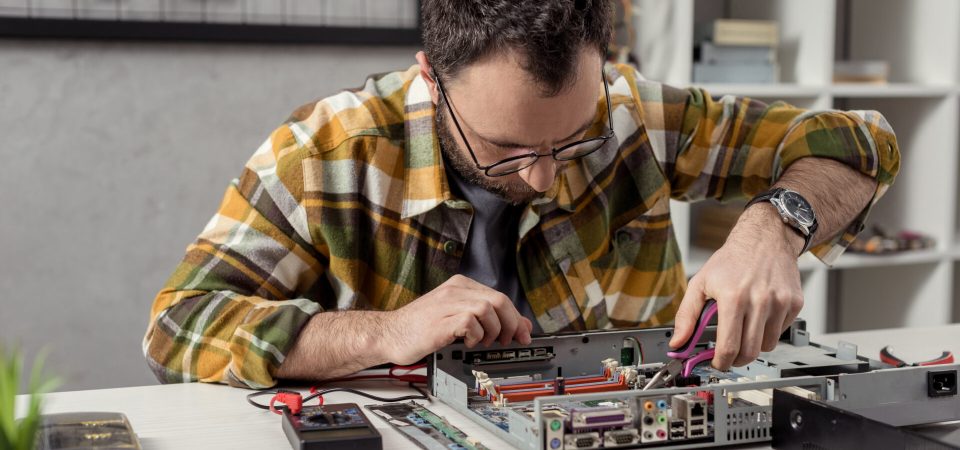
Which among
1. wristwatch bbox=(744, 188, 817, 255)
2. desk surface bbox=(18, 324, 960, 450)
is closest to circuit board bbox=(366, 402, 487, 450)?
desk surface bbox=(18, 324, 960, 450)

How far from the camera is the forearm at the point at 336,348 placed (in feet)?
4.06

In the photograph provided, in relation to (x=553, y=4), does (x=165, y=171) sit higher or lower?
lower

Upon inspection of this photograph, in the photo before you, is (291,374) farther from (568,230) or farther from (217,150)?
(217,150)

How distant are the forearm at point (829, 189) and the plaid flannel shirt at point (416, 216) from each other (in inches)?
0.8

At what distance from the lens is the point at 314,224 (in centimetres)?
143

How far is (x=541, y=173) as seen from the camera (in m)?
1.31

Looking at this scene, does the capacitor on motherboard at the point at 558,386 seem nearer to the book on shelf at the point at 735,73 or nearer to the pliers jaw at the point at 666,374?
the pliers jaw at the point at 666,374

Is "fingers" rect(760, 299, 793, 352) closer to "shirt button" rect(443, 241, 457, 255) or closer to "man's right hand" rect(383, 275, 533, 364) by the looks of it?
"man's right hand" rect(383, 275, 533, 364)

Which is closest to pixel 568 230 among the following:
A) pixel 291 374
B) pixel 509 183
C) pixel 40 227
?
pixel 509 183

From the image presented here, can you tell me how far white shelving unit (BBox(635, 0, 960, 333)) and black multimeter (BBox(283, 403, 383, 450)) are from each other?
1.61 meters

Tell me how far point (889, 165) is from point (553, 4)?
0.66 metres

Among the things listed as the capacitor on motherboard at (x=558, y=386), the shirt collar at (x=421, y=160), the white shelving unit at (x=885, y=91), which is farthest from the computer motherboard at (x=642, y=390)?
the white shelving unit at (x=885, y=91)

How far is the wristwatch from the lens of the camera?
1310 millimetres

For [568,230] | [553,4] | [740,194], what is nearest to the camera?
[553,4]
